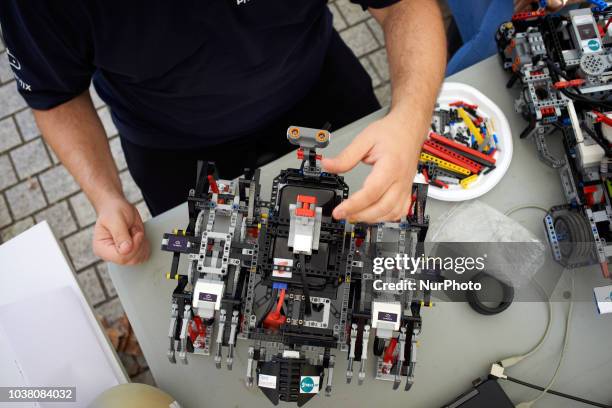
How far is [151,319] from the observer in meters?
2.26

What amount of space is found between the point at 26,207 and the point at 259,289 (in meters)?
3.08

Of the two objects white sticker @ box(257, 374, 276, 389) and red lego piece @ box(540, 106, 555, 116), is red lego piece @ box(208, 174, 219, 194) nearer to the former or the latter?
white sticker @ box(257, 374, 276, 389)

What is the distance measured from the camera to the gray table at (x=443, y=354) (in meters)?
2.19

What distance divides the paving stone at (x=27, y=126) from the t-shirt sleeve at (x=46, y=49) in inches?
88.3

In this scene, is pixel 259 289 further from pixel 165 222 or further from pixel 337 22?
pixel 337 22

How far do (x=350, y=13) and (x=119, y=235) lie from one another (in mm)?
3201

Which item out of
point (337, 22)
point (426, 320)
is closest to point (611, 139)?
point (426, 320)

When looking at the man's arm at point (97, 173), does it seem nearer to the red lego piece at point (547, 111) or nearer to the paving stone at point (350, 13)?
the red lego piece at point (547, 111)

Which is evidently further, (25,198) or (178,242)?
(25,198)

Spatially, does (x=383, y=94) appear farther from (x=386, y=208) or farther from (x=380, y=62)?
(x=386, y=208)

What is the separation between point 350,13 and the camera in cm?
438

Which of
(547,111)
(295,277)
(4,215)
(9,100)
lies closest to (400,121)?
(295,277)

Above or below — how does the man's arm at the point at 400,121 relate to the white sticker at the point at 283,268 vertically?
above

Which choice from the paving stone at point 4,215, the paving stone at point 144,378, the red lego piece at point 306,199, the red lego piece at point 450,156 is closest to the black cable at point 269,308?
the red lego piece at point 306,199
